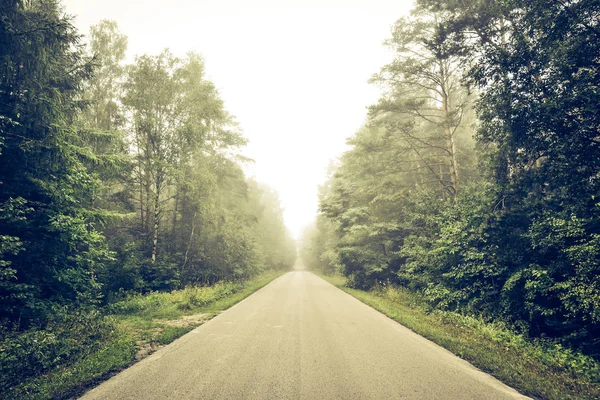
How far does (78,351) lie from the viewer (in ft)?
17.5

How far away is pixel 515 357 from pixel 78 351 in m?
9.35

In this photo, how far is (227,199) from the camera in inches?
913

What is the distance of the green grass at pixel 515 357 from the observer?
4215 mm

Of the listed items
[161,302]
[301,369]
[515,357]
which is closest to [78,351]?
[301,369]

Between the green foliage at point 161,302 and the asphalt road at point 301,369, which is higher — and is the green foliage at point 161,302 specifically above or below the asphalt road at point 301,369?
below

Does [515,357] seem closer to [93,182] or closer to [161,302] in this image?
[161,302]

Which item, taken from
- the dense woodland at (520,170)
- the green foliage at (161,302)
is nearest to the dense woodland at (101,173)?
the green foliage at (161,302)

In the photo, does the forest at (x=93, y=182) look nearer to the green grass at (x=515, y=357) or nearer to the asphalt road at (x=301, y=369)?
the asphalt road at (x=301, y=369)

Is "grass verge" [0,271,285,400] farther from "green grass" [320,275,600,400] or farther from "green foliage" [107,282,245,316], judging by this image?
"green grass" [320,275,600,400]

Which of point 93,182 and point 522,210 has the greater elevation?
point 93,182

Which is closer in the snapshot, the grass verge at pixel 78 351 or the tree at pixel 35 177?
the grass verge at pixel 78 351

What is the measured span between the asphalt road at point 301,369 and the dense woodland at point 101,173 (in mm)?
4159

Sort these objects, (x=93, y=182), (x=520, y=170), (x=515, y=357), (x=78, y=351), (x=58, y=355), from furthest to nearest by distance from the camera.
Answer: (x=520, y=170), (x=93, y=182), (x=515, y=357), (x=78, y=351), (x=58, y=355)

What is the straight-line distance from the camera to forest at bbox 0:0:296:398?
6.45m
